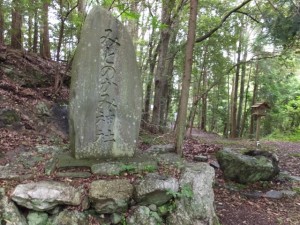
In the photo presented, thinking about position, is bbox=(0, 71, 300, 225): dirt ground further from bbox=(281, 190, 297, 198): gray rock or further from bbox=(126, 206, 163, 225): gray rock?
bbox=(126, 206, 163, 225): gray rock

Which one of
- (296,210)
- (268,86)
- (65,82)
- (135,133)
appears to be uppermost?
Answer: (268,86)

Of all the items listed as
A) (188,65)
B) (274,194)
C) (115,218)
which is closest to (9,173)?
(115,218)

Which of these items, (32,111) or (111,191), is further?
(32,111)

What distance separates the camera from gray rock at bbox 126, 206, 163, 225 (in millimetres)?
3529

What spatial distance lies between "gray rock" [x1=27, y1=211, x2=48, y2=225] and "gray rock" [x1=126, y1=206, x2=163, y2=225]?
1.00 meters

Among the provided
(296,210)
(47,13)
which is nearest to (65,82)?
(47,13)

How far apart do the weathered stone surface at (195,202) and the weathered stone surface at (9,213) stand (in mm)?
1793

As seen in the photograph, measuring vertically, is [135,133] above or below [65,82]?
below

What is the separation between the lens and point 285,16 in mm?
7035

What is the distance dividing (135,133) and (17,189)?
6.24 feet

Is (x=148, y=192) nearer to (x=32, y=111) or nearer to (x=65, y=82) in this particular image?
(x=32, y=111)

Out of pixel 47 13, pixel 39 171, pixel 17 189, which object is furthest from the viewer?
pixel 47 13

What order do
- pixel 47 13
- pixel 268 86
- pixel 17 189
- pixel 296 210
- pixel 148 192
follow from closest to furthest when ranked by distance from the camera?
pixel 17 189
pixel 148 192
pixel 296 210
pixel 47 13
pixel 268 86

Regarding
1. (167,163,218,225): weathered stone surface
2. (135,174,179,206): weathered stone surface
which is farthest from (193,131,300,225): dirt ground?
(135,174,179,206): weathered stone surface
